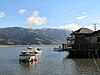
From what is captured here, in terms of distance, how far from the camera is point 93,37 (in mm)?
60312

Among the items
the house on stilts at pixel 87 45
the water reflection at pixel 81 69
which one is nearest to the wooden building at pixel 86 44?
the house on stilts at pixel 87 45

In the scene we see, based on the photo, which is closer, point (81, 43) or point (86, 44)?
point (86, 44)

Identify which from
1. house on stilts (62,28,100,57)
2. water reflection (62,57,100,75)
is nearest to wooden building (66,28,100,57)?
house on stilts (62,28,100,57)

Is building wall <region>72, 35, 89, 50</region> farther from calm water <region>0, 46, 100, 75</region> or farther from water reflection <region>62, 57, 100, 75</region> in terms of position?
water reflection <region>62, 57, 100, 75</region>

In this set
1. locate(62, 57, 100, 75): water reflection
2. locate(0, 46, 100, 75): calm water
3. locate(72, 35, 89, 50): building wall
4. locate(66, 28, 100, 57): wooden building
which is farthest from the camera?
locate(72, 35, 89, 50): building wall

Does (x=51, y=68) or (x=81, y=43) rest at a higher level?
(x=81, y=43)

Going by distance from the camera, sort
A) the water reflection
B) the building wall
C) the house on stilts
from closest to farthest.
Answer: the water reflection
the house on stilts
the building wall

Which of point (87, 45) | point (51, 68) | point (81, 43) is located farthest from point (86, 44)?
point (51, 68)

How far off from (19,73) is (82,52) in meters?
27.7

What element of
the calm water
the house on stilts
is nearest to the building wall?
the house on stilts

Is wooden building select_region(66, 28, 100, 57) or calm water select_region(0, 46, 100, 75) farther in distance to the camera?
wooden building select_region(66, 28, 100, 57)

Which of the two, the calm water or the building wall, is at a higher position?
the building wall

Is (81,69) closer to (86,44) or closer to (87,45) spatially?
(87,45)

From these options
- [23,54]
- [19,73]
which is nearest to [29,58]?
[23,54]
